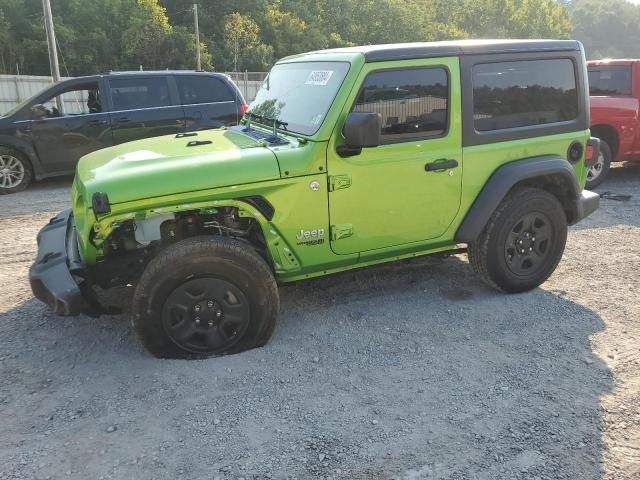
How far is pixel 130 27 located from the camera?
5141 centimetres

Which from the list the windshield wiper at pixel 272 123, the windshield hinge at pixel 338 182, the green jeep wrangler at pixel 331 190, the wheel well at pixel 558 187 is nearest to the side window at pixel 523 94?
the green jeep wrangler at pixel 331 190

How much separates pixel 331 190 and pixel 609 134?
6574mm

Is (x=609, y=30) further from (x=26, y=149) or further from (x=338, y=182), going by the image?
(x=338, y=182)

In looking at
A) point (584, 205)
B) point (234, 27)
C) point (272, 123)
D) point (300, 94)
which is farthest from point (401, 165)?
point (234, 27)

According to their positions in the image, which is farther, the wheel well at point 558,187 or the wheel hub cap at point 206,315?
the wheel well at point 558,187

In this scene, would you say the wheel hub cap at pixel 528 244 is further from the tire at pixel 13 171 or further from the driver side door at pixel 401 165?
the tire at pixel 13 171

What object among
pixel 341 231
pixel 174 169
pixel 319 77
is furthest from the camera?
pixel 319 77

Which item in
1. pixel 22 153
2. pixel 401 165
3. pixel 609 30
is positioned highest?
pixel 609 30

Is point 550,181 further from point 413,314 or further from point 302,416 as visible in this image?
point 302,416

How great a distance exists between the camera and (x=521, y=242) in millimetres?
4574

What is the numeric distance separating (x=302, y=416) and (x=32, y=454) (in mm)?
1393

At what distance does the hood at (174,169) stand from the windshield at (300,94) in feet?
1.15

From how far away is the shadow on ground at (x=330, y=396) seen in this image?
2.77 metres

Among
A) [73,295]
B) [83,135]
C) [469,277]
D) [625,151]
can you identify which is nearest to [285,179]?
[73,295]
